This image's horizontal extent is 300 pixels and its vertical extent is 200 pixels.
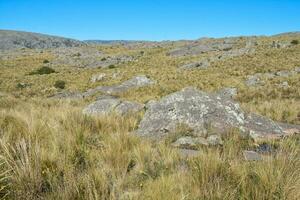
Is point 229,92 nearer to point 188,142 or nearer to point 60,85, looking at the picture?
point 60,85

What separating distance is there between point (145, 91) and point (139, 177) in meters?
24.9

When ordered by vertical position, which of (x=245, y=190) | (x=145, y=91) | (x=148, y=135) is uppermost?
(x=245, y=190)

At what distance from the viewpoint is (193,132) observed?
326 inches

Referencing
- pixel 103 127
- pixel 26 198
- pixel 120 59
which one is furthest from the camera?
pixel 120 59

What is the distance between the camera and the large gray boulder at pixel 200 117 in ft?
27.8

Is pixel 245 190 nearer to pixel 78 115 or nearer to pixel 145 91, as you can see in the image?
pixel 78 115

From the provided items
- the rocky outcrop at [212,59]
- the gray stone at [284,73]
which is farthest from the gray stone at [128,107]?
the rocky outcrop at [212,59]

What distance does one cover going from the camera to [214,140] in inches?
289

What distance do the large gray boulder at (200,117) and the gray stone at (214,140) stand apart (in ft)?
1.84

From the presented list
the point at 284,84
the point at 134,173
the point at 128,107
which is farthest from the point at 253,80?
the point at 134,173

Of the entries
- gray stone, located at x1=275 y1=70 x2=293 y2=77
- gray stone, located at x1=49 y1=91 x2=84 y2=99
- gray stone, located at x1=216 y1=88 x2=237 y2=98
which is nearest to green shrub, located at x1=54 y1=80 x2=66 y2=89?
gray stone, located at x1=49 y1=91 x2=84 y2=99

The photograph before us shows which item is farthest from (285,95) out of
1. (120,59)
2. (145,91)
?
(120,59)

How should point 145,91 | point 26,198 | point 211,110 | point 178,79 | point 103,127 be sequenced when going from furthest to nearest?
1. point 178,79
2. point 145,91
3. point 211,110
4. point 103,127
5. point 26,198

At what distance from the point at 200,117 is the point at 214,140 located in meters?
1.49
